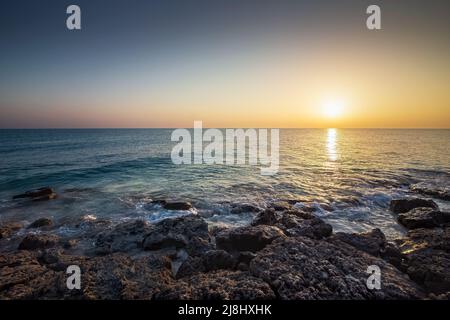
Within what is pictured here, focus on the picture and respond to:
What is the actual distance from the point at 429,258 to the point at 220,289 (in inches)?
257

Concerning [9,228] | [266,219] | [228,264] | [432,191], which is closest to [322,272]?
[228,264]

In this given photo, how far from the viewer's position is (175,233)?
8.90 metres

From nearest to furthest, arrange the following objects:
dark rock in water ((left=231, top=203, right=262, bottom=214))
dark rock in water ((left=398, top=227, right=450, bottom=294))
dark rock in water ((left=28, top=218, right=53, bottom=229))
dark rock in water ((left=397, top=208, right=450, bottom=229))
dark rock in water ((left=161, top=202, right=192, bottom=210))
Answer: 1. dark rock in water ((left=398, top=227, right=450, bottom=294))
2. dark rock in water ((left=397, top=208, right=450, bottom=229))
3. dark rock in water ((left=28, top=218, right=53, bottom=229))
4. dark rock in water ((left=231, top=203, right=262, bottom=214))
5. dark rock in water ((left=161, top=202, right=192, bottom=210))

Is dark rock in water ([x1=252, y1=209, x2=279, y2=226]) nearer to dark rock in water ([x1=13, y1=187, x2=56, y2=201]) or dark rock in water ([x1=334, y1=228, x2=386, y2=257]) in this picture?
dark rock in water ([x1=334, y1=228, x2=386, y2=257])

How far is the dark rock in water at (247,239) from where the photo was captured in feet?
26.5

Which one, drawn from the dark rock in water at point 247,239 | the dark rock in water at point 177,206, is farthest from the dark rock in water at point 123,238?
the dark rock in water at point 177,206

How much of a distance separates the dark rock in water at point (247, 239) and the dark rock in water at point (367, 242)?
2.27 m

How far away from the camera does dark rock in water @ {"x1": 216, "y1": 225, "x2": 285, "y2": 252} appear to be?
807 cm

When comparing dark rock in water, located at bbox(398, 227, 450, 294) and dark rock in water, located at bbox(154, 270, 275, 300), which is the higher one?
dark rock in water, located at bbox(154, 270, 275, 300)

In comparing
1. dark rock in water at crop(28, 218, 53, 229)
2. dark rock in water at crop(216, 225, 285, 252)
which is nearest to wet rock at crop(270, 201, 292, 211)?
dark rock in water at crop(216, 225, 285, 252)

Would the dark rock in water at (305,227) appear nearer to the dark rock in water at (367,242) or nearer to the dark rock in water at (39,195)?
the dark rock in water at (367,242)

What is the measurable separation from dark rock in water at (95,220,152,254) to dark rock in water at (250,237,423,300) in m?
5.14

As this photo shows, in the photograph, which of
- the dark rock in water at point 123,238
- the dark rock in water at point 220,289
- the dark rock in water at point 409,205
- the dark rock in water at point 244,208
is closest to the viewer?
the dark rock in water at point 220,289
